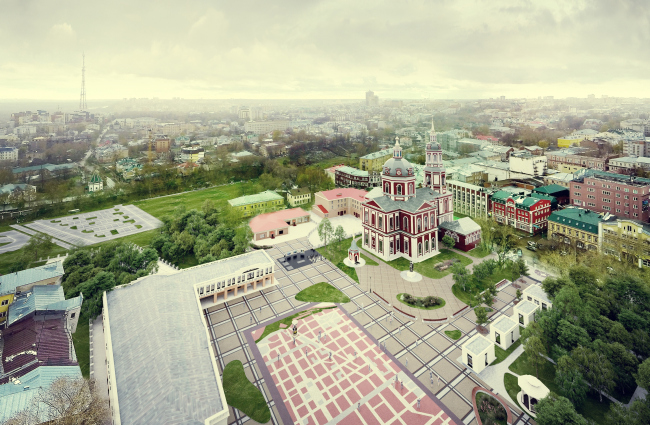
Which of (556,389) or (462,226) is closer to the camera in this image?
(556,389)

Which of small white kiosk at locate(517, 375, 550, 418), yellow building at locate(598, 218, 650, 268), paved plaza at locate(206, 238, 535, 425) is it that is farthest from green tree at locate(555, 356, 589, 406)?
yellow building at locate(598, 218, 650, 268)

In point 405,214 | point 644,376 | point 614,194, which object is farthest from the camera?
point 614,194

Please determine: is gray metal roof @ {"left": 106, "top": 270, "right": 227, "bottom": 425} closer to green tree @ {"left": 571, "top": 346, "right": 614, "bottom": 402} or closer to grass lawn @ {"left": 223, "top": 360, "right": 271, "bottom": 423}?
grass lawn @ {"left": 223, "top": 360, "right": 271, "bottom": 423}

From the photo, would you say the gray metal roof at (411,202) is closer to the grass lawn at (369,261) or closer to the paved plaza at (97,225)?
the grass lawn at (369,261)

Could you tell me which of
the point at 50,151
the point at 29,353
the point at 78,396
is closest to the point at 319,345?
the point at 78,396

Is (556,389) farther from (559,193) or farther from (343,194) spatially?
(343,194)

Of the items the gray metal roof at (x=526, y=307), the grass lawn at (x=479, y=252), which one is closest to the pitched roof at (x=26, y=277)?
the gray metal roof at (x=526, y=307)

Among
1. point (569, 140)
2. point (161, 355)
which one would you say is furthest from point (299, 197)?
point (569, 140)
